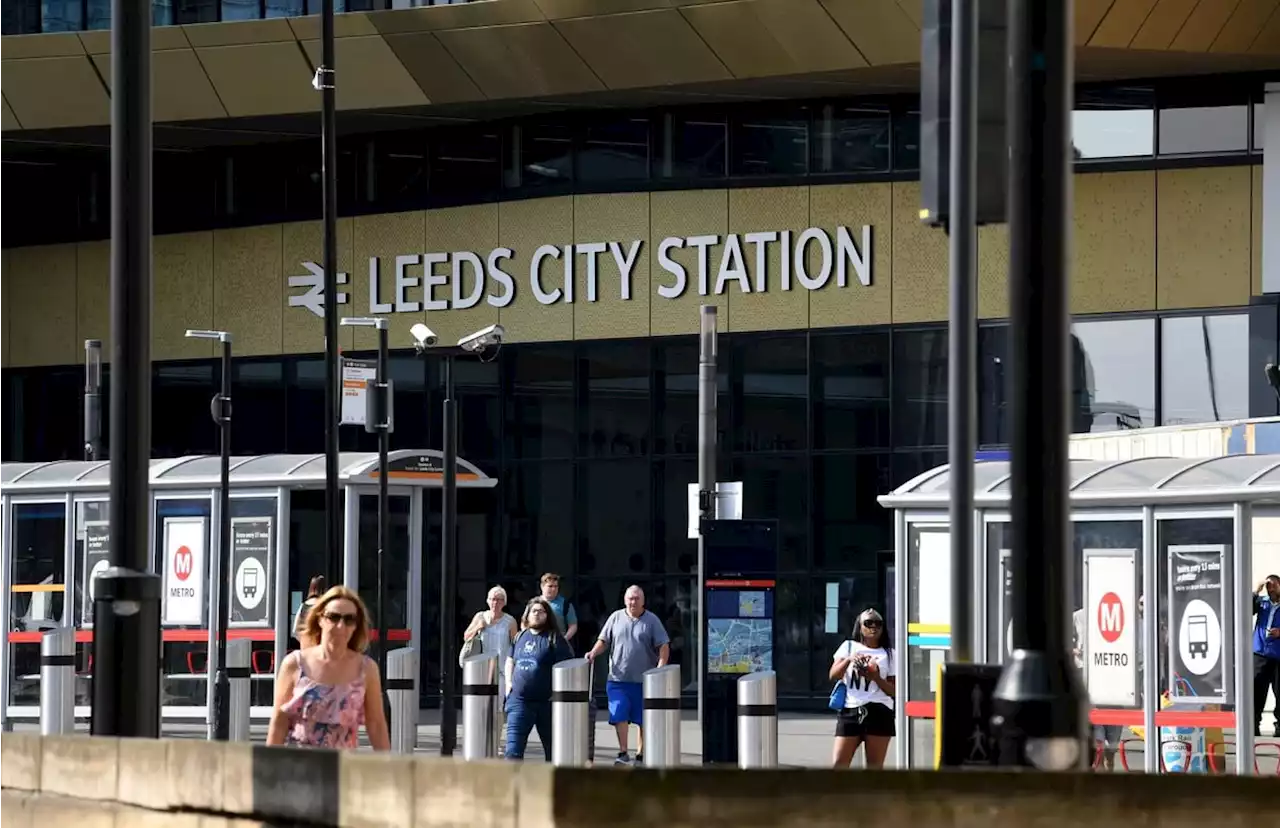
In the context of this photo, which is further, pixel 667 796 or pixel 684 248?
pixel 684 248

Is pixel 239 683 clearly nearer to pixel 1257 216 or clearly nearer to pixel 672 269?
pixel 672 269

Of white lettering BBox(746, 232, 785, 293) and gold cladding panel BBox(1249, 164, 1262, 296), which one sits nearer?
gold cladding panel BBox(1249, 164, 1262, 296)

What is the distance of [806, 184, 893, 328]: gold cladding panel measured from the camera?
32.5 m

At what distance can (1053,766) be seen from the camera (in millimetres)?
7734

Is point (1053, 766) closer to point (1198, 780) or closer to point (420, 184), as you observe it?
point (1198, 780)

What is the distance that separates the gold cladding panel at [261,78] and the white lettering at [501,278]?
332cm

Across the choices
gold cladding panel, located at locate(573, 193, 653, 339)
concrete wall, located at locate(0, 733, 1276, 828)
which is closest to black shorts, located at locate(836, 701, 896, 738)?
concrete wall, located at locate(0, 733, 1276, 828)

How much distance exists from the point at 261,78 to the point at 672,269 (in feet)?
20.5

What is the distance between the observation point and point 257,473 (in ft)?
82.3

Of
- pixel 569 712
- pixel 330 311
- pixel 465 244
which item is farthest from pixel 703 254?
pixel 569 712

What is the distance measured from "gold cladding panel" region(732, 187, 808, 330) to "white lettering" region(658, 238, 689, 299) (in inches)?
17.6

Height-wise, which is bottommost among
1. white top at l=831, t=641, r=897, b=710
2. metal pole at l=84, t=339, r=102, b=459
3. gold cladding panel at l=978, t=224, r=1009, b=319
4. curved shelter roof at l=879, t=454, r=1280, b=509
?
white top at l=831, t=641, r=897, b=710

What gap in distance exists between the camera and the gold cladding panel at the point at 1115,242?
3158 cm

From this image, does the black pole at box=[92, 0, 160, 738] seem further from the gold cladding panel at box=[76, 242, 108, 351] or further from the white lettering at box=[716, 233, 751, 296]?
the gold cladding panel at box=[76, 242, 108, 351]
